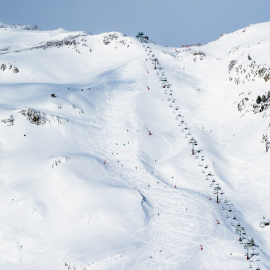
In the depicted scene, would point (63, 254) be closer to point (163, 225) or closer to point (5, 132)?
point (163, 225)

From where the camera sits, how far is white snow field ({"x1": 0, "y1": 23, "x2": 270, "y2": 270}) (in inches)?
760

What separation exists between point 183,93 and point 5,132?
27.6 metres

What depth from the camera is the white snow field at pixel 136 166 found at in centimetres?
1931

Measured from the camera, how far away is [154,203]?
24.4 m

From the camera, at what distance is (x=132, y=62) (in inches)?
2303

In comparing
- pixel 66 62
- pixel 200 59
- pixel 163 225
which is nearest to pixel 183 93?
pixel 200 59

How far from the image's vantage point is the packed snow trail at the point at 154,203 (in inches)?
736

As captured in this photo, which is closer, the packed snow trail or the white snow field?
the packed snow trail

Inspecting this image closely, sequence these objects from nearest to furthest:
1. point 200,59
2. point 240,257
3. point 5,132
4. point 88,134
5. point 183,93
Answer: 1. point 240,257
2. point 5,132
3. point 88,134
4. point 183,93
5. point 200,59

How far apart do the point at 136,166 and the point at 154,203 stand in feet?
20.3

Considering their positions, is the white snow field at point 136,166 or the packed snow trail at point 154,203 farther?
the white snow field at point 136,166

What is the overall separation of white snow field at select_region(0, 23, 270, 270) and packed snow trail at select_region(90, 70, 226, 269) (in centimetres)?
10

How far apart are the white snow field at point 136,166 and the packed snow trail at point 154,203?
99mm

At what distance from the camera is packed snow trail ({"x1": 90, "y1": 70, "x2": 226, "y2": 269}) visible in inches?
736
